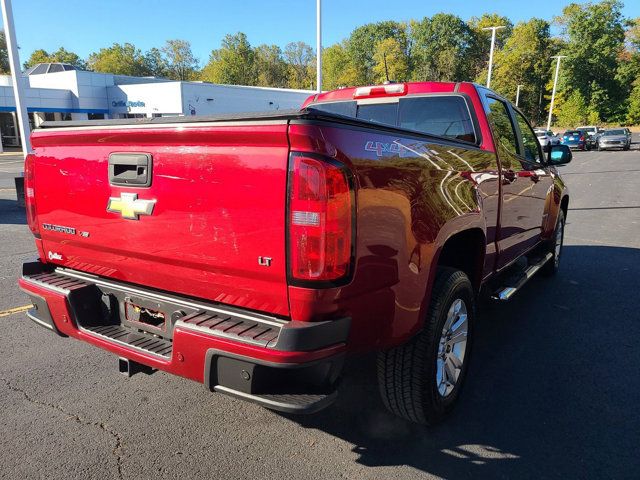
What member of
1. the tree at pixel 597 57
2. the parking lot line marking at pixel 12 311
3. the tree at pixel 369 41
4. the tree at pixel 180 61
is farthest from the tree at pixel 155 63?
the parking lot line marking at pixel 12 311

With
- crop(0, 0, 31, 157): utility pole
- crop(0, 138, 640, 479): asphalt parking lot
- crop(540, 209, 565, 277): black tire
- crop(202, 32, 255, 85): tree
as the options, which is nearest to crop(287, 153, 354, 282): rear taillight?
crop(0, 138, 640, 479): asphalt parking lot

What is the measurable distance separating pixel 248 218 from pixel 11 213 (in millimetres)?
10346

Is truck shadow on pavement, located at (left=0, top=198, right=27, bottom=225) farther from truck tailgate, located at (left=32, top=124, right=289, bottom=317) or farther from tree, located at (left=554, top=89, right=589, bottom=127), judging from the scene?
tree, located at (left=554, top=89, right=589, bottom=127)

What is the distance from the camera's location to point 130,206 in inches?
97.6

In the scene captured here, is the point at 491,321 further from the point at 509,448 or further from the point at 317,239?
the point at 317,239

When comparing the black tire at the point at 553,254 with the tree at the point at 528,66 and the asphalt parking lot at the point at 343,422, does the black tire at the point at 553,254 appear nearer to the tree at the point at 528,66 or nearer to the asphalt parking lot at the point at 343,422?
the asphalt parking lot at the point at 343,422

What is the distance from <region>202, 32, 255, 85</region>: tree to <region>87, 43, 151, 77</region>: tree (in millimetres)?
12611

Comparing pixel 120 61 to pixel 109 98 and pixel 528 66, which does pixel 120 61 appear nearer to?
pixel 109 98

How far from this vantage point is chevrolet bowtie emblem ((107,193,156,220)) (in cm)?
241

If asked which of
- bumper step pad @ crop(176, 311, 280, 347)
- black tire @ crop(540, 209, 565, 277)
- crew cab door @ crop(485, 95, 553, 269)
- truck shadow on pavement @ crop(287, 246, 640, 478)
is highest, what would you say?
crew cab door @ crop(485, 95, 553, 269)

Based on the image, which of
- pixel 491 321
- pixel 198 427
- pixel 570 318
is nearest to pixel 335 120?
pixel 198 427

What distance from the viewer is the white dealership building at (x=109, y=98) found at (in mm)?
35250

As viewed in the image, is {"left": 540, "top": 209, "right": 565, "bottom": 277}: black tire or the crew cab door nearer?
the crew cab door

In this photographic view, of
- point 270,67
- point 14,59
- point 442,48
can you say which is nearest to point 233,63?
point 270,67
